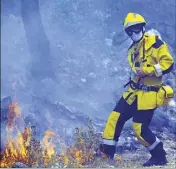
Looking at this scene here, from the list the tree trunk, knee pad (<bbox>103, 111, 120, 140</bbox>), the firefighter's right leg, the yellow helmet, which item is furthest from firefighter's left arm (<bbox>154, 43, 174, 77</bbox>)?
the tree trunk

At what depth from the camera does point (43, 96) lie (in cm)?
563

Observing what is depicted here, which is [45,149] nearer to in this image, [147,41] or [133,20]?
[147,41]

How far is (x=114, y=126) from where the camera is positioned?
536 cm

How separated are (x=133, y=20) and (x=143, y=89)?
89 centimetres

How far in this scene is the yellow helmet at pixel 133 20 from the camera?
5234 mm

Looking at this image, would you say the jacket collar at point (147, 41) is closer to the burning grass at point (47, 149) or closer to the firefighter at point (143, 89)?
the firefighter at point (143, 89)

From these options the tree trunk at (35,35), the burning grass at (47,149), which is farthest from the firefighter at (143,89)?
the tree trunk at (35,35)

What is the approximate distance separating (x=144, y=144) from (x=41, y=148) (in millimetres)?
1337

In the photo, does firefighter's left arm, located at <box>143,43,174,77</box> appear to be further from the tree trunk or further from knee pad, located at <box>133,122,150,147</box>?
the tree trunk

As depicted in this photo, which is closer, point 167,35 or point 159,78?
point 159,78

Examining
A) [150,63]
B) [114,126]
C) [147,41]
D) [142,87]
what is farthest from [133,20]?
[114,126]

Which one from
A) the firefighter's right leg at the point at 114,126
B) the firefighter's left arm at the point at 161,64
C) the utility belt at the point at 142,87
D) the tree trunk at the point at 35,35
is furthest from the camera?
the tree trunk at the point at 35,35

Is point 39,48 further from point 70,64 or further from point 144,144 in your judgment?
point 144,144

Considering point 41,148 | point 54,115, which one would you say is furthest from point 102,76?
point 41,148
